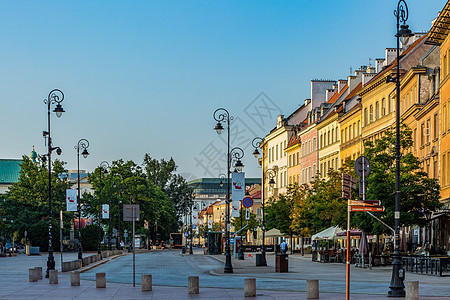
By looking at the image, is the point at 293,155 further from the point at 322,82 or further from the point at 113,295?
the point at 113,295

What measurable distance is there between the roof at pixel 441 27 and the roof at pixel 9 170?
154604 mm

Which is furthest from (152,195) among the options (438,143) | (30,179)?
(438,143)

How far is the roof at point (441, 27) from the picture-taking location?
42531 millimetres

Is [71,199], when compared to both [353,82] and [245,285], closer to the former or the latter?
[245,285]

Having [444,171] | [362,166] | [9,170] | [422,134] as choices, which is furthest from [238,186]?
[9,170]

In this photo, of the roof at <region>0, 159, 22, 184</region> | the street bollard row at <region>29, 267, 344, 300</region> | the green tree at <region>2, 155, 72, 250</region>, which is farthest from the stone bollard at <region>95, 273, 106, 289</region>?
the roof at <region>0, 159, 22, 184</region>

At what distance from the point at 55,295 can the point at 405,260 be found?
67.1ft

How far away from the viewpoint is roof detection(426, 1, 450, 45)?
42.5 meters

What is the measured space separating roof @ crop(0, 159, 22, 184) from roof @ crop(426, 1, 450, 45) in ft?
507

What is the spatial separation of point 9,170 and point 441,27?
159583 mm

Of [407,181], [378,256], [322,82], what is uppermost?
[322,82]

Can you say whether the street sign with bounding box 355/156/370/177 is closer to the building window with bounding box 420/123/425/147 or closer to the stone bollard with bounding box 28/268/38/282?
the stone bollard with bounding box 28/268/38/282

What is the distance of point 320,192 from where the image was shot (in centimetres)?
6259

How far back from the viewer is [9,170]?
191 m
